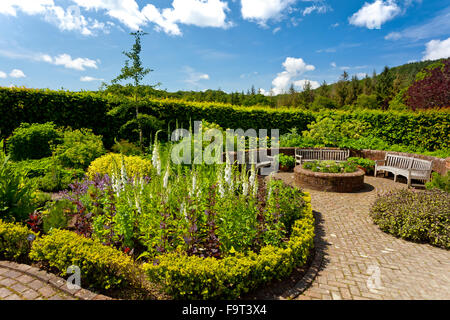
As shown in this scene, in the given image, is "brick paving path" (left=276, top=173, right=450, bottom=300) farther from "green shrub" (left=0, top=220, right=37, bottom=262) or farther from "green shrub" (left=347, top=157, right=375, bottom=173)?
"green shrub" (left=347, top=157, right=375, bottom=173)

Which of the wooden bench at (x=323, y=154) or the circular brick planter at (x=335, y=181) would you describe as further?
the wooden bench at (x=323, y=154)

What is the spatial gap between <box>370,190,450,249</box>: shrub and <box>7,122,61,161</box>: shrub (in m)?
10.4

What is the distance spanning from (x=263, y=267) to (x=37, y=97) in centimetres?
1171

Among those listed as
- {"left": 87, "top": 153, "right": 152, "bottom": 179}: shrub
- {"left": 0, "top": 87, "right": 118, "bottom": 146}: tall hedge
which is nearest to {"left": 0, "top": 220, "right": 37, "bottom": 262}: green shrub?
{"left": 87, "top": 153, "right": 152, "bottom": 179}: shrub

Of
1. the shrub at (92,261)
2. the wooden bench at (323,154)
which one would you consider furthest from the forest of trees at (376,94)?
the shrub at (92,261)

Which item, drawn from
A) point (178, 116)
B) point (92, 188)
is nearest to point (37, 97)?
point (178, 116)

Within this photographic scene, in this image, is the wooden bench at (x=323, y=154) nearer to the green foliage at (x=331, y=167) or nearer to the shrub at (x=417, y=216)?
the green foliage at (x=331, y=167)

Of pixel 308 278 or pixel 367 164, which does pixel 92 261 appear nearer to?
pixel 308 278

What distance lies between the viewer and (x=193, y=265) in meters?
2.95

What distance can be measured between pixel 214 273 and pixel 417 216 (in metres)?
4.33

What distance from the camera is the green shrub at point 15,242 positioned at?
139 inches

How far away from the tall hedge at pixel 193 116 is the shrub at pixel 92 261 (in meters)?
9.02

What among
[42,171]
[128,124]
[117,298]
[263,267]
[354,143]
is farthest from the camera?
[354,143]
